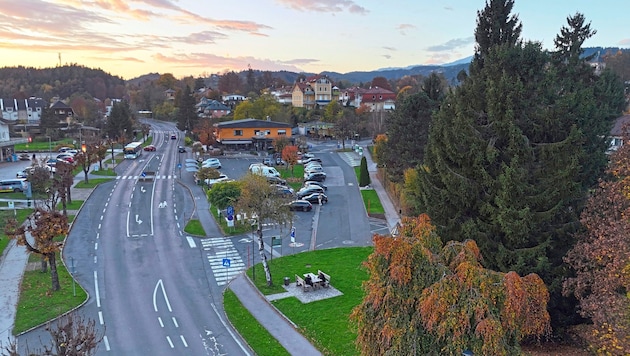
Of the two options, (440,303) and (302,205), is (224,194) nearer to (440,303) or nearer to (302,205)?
(302,205)

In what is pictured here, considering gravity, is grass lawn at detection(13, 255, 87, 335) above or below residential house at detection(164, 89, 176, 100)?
below

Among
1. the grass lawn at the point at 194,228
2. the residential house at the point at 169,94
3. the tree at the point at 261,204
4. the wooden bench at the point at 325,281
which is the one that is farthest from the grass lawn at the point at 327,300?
the residential house at the point at 169,94

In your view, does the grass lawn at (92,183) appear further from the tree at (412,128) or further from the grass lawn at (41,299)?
the tree at (412,128)

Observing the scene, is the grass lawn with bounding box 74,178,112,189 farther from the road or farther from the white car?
the white car

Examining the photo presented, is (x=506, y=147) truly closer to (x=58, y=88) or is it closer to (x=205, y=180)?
(x=205, y=180)

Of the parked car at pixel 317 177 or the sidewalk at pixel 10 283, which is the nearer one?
the sidewalk at pixel 10 283

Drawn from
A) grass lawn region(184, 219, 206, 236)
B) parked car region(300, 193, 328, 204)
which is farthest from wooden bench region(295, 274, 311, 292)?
parked car region(300, 193, 328, 204)
